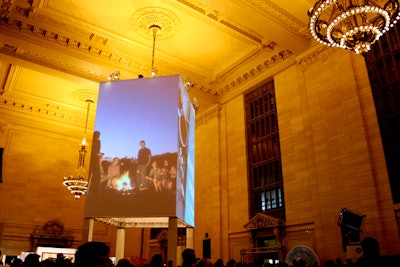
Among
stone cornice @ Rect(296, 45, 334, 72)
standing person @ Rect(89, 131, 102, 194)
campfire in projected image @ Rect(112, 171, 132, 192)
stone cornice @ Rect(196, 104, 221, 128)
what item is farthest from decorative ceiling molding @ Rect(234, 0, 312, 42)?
campfire in projected image @ Rect(112, 171, 132, 192)

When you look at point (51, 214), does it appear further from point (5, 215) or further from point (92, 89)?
point (92, 89)

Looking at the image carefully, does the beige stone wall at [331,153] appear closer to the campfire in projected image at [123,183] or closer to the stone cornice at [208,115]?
the stone cornice at [208,115]

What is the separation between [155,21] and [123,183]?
6.00m

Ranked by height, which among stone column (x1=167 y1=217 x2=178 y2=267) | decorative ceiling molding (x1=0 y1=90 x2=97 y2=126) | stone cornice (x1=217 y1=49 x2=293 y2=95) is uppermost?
stone cornice (x1=217 y1=49 x2=293 y2=95)

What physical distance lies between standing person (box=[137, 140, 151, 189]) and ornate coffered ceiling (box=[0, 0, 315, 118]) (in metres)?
4.80

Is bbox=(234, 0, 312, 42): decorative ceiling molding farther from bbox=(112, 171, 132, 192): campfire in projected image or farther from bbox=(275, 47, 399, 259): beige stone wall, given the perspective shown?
bbox=(112, 171, 132, 192): campfire in projected image

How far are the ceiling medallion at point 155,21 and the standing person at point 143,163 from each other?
17.0 ft

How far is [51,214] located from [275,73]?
11747mm

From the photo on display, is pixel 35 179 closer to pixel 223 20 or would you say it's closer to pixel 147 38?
pixel 147 38

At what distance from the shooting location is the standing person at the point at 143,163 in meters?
6.40

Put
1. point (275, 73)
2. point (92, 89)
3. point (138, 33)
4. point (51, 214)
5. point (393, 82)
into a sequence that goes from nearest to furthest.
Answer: point (393, 82) → point (138, 33) → point (275, 73) → point (92, 89) → point (51, 214)

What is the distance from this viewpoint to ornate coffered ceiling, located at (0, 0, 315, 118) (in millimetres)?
10062

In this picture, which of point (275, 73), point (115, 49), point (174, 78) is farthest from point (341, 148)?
point (115, 49)

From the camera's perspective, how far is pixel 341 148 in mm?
9562
